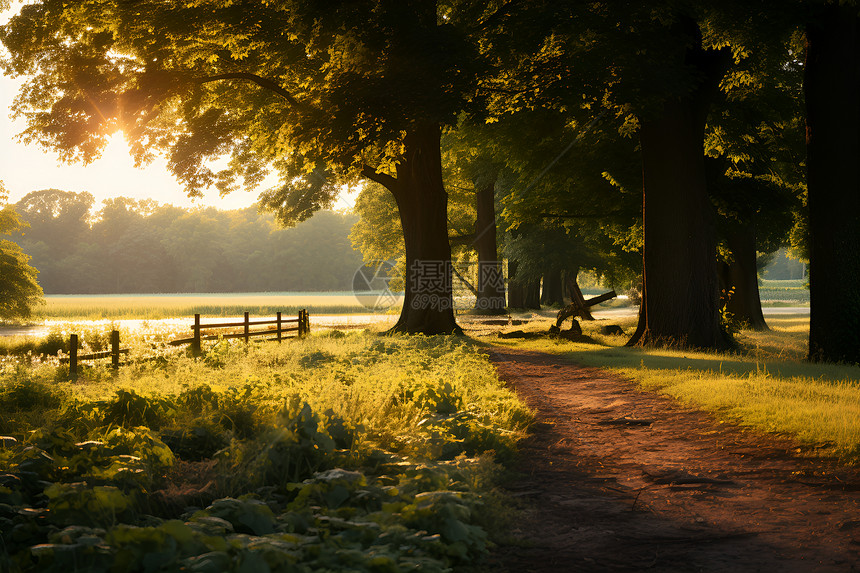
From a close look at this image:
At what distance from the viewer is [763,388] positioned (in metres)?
9.64

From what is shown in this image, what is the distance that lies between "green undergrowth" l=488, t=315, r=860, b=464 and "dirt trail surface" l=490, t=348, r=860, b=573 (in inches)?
12.2

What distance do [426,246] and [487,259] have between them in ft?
61.0

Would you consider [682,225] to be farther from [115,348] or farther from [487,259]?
[487,259]

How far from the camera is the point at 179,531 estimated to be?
Result: 3541 mm

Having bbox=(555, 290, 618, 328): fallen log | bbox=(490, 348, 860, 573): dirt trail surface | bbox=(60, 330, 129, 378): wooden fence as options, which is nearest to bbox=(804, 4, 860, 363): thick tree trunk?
bbox=(490, 348, 860, 573): dirt trail surface

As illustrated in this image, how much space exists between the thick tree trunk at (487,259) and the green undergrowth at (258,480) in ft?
106

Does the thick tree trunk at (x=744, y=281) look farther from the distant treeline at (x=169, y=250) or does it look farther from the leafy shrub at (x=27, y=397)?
the distant treeline at (x=169, y=250)

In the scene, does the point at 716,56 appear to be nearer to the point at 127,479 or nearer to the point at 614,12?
the point at 614,12

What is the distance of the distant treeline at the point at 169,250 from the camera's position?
109 meters

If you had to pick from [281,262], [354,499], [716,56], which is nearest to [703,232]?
[716,56]

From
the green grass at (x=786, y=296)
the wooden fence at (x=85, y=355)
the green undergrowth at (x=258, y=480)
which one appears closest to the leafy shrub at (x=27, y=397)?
the green undergrowth at (x=258, y=480)

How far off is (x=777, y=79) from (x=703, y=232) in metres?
8.41

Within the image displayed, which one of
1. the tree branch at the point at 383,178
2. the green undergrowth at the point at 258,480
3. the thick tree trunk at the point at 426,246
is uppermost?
the tree branch at the point at 383,178

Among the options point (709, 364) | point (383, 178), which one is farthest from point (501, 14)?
point (709, 364)
